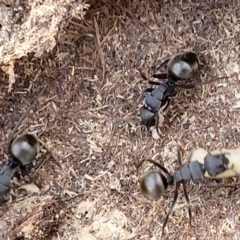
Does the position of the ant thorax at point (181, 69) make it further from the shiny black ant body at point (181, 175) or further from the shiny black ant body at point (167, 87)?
the shiny black ant body at point (181, 175)

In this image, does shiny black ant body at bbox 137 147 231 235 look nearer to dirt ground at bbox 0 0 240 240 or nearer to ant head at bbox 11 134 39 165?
dirt ground at bbox 0 0 240 240

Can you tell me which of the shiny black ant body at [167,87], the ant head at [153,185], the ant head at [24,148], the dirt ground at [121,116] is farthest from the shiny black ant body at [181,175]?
the ant head at [24,148]

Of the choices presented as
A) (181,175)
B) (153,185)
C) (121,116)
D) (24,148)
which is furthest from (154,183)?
(24,148)

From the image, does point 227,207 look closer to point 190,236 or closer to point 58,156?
point 190,236

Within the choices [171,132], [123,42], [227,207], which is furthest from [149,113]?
[227,207]

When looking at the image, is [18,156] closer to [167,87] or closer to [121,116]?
[121,116]
